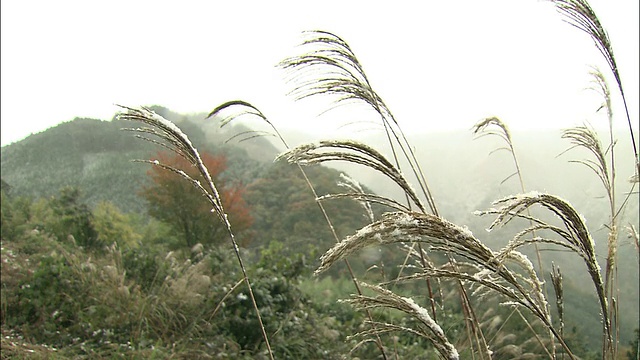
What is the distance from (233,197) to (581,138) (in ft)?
32.1

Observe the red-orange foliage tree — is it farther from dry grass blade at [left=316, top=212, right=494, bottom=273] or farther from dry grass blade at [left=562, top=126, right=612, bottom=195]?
dry grass blade at [left=316, top=212, right=494, bottom=273]

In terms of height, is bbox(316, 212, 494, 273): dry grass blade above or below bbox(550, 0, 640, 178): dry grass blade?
below

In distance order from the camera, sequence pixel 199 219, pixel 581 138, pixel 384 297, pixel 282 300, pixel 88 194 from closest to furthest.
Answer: pixel 384 297 → pixel 581 138 → pixel 282 300 → pixel 199 219 → pixel 88 194

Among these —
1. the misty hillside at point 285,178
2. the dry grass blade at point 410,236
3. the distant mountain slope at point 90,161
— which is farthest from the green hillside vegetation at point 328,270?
the distant mountain slope at point 90,161

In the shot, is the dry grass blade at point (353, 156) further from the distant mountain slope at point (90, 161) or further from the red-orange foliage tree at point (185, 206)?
the distant mountain slope at point (90, 161)

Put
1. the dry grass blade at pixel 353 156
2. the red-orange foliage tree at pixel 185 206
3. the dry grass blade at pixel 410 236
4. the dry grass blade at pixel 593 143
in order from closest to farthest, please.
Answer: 1. the dry grass blade at pixel 410 236
2. the dry grass blade at pixel 353 156
3. the dry grass blade at pixel 593 143
4. the red-orange foliage tree at pixel 185 206

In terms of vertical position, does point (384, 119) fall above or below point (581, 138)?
above

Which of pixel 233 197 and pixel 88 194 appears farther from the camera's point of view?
pixel 88 194

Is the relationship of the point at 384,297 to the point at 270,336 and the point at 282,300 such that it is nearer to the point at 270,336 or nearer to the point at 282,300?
the point at 270,336

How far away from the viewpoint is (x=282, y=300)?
14.2 feet

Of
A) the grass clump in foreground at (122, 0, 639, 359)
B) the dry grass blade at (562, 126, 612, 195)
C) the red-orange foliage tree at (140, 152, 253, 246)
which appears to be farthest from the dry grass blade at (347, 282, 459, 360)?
the red-orange foliage tree at (140, 152, 253, 246)

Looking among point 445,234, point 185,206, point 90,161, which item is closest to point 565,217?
point 445,234

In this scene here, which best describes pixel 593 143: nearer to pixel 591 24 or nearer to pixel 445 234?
pixel 591 24

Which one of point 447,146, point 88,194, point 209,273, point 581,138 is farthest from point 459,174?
point 581,138
